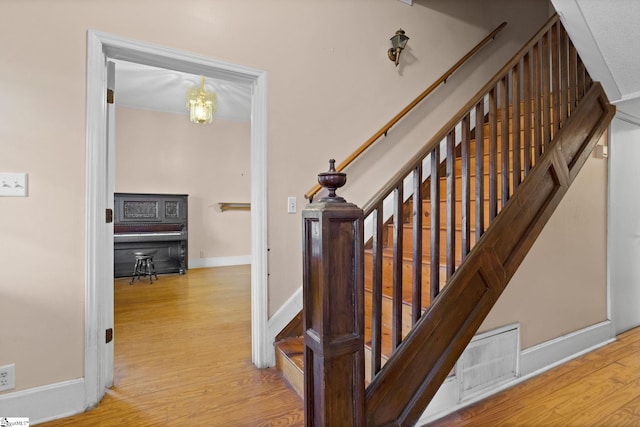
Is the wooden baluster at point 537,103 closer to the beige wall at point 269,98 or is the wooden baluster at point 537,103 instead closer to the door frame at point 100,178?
the beige wall at point 269,98

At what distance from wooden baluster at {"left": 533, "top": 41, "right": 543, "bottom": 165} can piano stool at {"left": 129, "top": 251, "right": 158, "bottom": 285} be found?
4.86m

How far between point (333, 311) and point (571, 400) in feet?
5.66

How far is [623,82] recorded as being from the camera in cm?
231

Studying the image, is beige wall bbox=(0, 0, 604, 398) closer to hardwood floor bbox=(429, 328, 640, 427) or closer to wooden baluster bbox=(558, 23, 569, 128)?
hardwood floor bbox=(429, 328, 640, 427)

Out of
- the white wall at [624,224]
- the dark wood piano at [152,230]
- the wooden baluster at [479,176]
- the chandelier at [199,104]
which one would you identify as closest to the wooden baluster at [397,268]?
the wooden baluster at [479,176]

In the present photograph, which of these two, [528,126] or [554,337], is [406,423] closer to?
[554,337]

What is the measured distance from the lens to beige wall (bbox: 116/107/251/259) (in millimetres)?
5324

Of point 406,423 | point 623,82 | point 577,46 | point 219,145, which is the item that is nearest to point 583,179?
point 623,82

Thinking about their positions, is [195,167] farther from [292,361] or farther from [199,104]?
[292,361]

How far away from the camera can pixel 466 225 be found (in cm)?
158

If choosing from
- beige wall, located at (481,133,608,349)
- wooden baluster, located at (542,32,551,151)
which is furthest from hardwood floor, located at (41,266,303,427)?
wooden baluster, located at (542,32,551,151)

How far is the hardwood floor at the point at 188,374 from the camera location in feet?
5.35

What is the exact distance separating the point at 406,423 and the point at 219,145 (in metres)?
5.69

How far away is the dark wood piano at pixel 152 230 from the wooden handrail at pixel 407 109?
3700 millimetres
